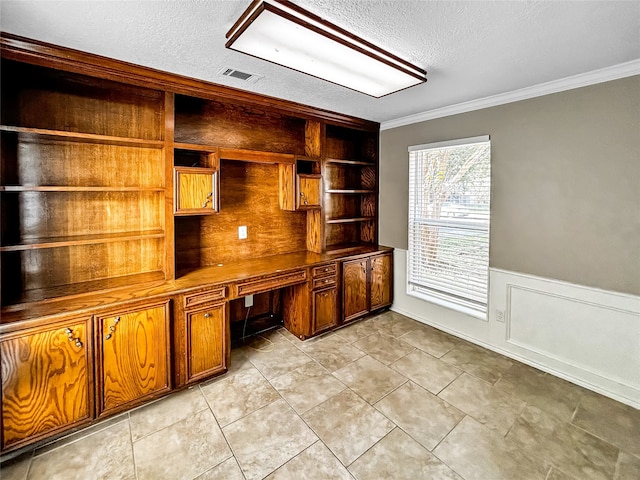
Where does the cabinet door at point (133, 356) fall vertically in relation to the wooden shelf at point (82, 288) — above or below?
below

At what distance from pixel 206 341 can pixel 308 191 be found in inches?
70.8

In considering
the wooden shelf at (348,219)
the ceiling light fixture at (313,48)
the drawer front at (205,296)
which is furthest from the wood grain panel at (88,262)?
the wooden shelf at (348,219)

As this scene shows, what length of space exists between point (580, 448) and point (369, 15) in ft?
9.28

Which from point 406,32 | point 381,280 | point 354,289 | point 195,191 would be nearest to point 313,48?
point 406,32

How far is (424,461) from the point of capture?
1.85 meters

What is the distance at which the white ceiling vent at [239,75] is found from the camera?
2375 mm

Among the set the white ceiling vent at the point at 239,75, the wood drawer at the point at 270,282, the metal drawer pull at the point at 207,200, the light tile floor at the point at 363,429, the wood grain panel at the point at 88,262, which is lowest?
the light tile floor at the point at 363,429

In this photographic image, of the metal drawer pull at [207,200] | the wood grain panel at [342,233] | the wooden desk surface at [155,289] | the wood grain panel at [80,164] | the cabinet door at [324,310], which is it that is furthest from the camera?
the wood grain panel at [342,233]

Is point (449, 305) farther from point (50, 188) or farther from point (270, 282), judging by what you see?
point (50, 188)

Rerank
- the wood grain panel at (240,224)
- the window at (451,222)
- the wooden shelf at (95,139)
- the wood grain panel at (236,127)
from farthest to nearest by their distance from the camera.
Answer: the window at (451,222), the wood grain panel at (240,224), the wood grain panel at (236,127), the wooden shelf at (95,139)

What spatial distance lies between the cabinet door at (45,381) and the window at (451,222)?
3.31 m

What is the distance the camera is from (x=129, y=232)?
2594mm

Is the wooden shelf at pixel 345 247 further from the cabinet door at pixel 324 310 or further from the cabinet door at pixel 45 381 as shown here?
the cabinet door at pixel 45 381

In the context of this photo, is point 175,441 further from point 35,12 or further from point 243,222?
point 35,12
